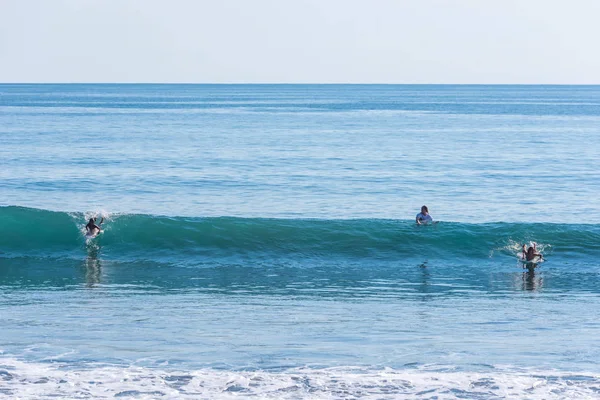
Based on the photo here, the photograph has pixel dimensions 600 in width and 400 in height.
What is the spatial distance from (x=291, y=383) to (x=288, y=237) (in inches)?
608

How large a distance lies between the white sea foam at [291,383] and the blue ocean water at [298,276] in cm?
5

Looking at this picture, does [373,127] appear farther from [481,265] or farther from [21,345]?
[21,345]

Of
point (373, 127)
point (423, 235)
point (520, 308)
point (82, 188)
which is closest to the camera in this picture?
point (520, 308)

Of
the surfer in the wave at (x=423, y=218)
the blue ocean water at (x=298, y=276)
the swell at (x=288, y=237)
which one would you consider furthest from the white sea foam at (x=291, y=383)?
the surfer in the wave at (x=423, y=218)

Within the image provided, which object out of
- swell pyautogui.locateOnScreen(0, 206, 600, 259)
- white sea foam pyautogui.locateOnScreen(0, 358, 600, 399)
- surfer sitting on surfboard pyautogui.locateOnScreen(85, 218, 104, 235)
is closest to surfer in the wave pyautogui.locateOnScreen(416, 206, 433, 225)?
swell pyautogui.locateOnScreen(0, 206, 600, 259)

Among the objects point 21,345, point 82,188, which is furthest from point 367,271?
point 82,188

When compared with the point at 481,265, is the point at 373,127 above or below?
above

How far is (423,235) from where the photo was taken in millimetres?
29906

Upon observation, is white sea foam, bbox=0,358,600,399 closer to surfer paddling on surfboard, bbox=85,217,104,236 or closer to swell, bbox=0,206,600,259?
swell, bbox=0,206,600,259

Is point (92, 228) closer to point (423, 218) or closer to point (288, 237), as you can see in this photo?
point (288, 237)

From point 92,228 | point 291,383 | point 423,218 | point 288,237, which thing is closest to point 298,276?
point 288,237

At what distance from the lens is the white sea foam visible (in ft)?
46.5

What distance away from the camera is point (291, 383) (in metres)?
14.7

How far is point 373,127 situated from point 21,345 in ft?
251
